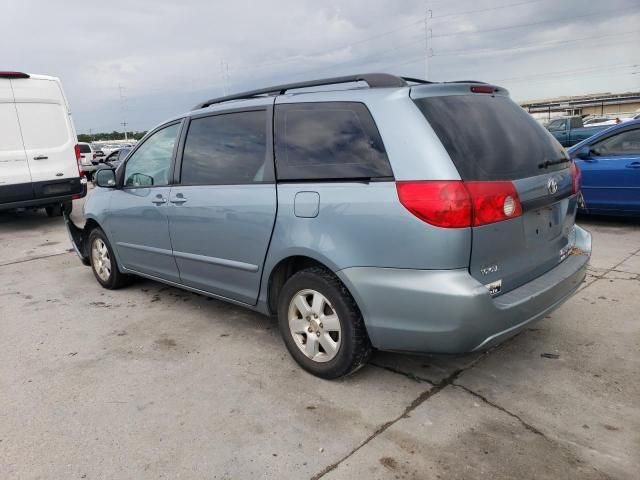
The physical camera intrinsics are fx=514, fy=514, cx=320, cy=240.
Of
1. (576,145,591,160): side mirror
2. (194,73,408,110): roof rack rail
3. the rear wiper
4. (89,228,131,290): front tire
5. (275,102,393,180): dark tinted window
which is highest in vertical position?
(194,73,408,110): roof rack rail

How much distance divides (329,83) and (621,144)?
5432mm

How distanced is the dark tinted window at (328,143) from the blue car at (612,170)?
5.32 m

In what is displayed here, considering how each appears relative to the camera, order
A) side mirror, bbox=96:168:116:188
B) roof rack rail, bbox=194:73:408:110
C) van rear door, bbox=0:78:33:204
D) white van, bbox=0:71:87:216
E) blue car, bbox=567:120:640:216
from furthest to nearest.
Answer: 1. white van, bbox=0:71:87:216
2. van rear door, bbox=0:78:33:204
3. blue car, bbox=567:120:640:216
4. side mirror, bbox=96:168:116:188
5. roof rack rail, bbox=194:73:408:110

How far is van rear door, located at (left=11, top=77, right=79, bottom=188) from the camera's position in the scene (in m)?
8.78

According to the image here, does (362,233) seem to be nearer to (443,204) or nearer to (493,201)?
(443,204)

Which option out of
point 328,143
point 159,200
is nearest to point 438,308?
point 328,143

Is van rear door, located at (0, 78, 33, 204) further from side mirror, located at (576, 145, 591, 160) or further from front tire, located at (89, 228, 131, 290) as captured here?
side mirror, located at (576, 145, 591, 160)

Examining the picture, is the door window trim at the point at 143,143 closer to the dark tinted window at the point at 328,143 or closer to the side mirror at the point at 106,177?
the side mirror at the point at 106,177

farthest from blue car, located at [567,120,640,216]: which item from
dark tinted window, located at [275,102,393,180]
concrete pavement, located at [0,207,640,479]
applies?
dark tinted window, located at [275,102,393,180]

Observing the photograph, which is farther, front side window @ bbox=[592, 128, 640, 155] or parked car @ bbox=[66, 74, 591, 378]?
front side window @ bbox=[592, 128, 640, 155]

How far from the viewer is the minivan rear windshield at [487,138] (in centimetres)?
266

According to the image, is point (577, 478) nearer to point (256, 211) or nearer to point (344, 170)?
point (344, 170)

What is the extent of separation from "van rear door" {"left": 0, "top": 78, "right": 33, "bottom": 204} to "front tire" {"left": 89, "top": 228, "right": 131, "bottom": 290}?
4295 millimetres

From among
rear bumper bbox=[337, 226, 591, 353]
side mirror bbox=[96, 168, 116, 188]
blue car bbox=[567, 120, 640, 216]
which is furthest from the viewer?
blue car bbox=[567, 120, 640, 216]
